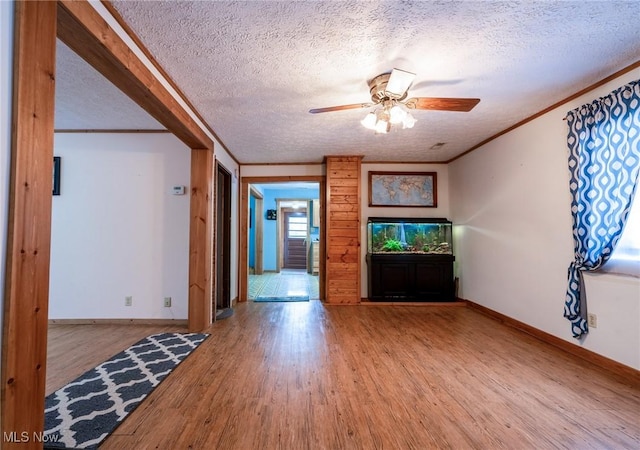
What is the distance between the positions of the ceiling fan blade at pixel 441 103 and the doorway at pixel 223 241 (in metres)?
2.73

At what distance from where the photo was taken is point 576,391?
1.79m

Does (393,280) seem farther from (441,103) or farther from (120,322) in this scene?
(120,322)

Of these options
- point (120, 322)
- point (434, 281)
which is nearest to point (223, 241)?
point (120, 322)

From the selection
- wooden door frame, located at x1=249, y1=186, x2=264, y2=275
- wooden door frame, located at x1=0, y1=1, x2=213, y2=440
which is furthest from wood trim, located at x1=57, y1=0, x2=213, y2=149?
wooden door frame, located at x1=249, y1=186, x2=264, y2=275

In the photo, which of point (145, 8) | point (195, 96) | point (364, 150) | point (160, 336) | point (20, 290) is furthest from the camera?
point (364, 150)

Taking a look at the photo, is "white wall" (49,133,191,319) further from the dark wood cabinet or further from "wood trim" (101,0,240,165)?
the dark wood cabinet

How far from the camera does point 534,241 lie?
2811mm

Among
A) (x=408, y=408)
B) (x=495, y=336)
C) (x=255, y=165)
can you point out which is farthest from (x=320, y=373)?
(x=255, y=165)

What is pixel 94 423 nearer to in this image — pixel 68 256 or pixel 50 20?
pixel 50 20

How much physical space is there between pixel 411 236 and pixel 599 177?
249 centimetres

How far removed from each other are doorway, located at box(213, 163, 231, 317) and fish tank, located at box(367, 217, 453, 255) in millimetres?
2179

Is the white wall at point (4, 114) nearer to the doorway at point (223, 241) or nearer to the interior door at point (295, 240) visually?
the doorway at point (223, 241)

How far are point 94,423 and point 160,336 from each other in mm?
1372

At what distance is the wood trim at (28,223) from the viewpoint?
3.05ft
